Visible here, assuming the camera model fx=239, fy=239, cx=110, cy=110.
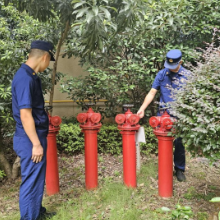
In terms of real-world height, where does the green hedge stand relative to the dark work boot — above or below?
above

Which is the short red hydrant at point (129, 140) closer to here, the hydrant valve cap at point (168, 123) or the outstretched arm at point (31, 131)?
the hydrant valve cap at point (168, 123)

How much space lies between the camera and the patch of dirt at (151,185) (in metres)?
2.81

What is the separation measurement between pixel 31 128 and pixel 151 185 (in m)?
1.98

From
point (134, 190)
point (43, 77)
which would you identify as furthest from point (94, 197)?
point (43, 77)

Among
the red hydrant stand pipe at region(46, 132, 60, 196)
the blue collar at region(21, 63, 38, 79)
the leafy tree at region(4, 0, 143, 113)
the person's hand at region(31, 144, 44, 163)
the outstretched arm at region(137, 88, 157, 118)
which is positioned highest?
the leafy tree at region(4, 0, 143, 113)

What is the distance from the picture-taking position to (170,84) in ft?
10.8

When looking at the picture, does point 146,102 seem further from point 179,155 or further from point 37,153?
point 37,153

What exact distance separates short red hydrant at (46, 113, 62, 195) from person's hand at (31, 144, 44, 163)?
68 cm

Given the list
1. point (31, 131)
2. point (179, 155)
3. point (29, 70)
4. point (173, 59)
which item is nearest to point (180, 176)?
point (179, 155)

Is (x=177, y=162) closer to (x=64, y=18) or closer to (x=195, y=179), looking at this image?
(x=195, y=179)

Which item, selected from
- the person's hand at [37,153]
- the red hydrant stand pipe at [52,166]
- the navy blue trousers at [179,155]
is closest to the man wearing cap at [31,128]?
the person's hand at [37,153]

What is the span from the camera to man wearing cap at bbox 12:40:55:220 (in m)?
2.15

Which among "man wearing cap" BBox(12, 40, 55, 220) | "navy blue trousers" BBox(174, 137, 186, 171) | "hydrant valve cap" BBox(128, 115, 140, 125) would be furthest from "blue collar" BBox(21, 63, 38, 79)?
"navy blue trousers" BBox(174, 137, 186, 171)

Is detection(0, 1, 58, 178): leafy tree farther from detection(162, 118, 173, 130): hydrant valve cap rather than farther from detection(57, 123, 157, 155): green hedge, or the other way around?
detection(162, 118, 173, 130): hydrant valve cap
